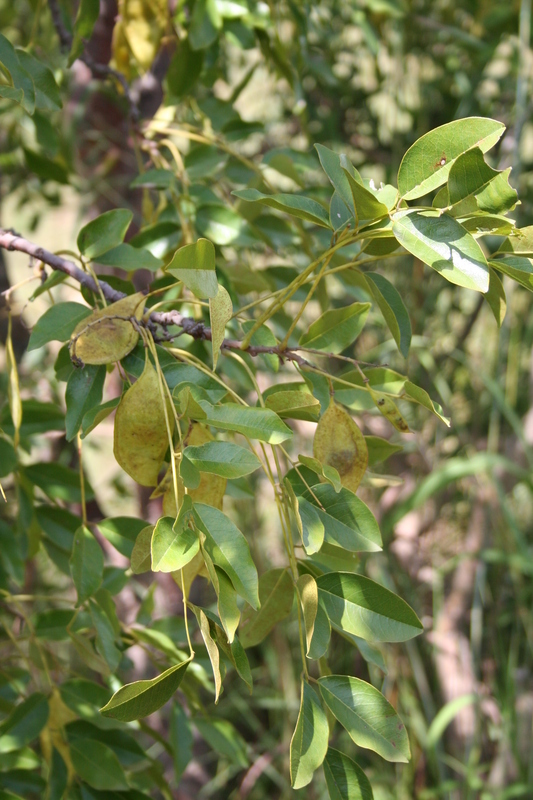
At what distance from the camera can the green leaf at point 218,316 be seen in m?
0.29

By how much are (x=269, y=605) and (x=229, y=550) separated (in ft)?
0.26

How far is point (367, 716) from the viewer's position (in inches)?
11.7

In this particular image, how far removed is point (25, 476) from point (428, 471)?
0.67 meters

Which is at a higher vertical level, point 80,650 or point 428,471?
point 80,650

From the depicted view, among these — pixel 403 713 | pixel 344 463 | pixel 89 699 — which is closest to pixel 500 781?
pixel 403 713

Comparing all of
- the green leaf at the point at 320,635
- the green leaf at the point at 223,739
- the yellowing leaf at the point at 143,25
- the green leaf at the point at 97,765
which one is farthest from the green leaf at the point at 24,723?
the yellowing leaf at the point at 143,25

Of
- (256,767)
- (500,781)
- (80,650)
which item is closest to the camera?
(80,650)

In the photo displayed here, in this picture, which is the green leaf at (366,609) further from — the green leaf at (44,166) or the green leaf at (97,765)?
the green leaf at (44,166)

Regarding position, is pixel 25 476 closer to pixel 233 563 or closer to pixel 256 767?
pixel 233 563

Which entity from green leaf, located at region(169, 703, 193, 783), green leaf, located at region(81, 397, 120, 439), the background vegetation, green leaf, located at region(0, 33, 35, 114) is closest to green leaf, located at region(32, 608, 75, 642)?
the background vegetation

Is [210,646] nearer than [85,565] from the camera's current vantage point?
Yes

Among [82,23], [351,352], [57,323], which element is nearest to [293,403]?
[57,323]

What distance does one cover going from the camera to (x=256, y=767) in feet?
3.31

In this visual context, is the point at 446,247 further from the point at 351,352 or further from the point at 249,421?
the point at 351,352
